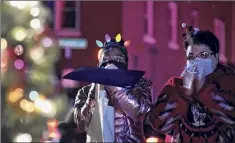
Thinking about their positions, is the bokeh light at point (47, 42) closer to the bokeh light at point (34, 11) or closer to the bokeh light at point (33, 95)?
the bokeh light at point (34, 11)

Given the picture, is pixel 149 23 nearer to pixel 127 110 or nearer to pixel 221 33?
pixel 221 33

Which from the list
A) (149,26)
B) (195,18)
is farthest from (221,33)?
(149,26)

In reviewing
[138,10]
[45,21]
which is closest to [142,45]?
[138,10]

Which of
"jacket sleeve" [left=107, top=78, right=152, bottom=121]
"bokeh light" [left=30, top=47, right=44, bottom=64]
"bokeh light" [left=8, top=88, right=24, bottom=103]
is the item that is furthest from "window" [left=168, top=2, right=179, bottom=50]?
"bokeh light" [left=8, top=88, right=24, bottom=103]

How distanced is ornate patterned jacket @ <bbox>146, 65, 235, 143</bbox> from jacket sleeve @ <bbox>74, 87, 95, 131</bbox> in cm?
15

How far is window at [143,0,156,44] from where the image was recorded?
77.7 inches

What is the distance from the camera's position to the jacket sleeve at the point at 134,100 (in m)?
1.33

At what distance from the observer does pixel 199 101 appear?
1.33 meters

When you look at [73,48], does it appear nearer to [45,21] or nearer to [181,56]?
[45,21]

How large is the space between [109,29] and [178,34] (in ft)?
0.89

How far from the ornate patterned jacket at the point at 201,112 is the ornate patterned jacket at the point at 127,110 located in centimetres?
4

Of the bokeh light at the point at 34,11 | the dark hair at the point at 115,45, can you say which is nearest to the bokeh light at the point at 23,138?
the bokeh light at the point at 34,11

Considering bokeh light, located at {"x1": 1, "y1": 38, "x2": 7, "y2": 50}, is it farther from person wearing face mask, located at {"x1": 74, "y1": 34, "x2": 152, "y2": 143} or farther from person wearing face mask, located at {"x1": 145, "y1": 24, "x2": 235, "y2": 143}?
person wearing face mask, located at {"x1": 145, "y1": 24, "x2": 235, "y2": 143}

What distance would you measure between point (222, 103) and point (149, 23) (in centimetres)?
75
